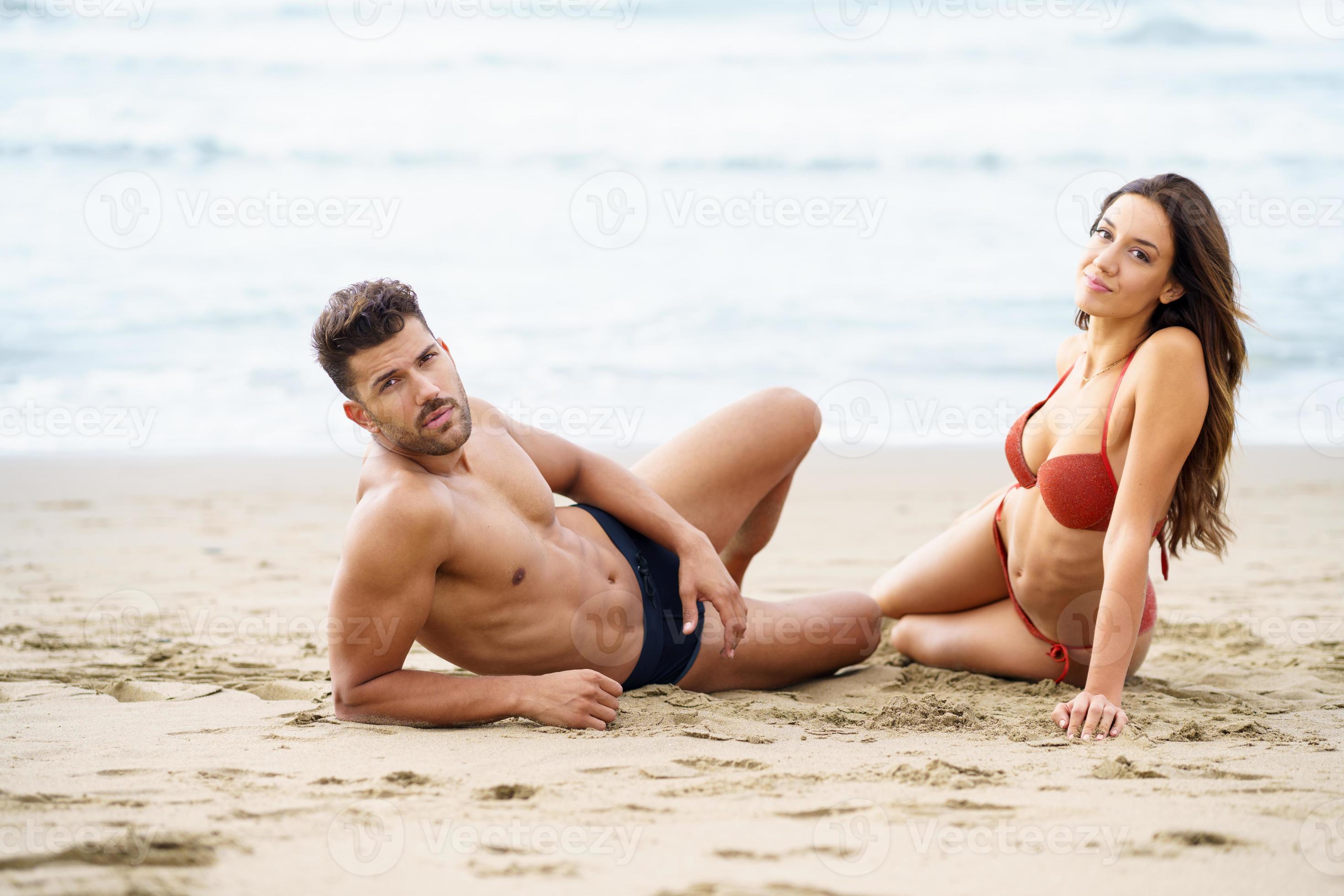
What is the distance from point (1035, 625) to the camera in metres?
3.66

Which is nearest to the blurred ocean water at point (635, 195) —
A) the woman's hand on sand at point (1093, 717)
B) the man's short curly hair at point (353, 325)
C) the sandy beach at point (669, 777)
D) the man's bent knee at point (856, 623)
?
the sandy beach at point (669, 777)

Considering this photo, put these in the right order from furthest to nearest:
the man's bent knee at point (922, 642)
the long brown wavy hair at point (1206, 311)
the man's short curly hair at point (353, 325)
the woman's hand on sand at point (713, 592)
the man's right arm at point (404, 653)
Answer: the man's bent knee at point (922, 642), the woman's hand on sand at point (713, 592), the long brown wavy hair at point (1206, 311), the man's short curly hair at point (353, 325), the man's right arm at point (404, 653)

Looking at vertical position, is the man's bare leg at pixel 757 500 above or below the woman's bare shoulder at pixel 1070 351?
below

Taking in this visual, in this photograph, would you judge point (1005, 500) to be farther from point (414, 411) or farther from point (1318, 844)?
point (414, 411)

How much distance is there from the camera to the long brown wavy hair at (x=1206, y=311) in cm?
301

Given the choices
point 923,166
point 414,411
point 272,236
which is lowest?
point 414,411

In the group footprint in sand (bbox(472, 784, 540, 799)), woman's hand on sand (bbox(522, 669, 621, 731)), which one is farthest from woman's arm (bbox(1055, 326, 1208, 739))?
footprint in sand (bbox(472, 784, 540, 799))

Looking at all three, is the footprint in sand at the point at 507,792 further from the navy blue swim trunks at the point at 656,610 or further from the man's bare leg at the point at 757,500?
the man's bare leg at the point at 757,500

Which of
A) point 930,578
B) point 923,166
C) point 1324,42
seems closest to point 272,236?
point 923,166

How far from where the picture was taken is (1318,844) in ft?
6.48

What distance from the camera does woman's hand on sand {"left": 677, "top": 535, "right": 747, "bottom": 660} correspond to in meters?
3.13

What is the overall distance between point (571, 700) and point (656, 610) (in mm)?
581

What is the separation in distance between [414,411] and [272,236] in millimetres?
14383

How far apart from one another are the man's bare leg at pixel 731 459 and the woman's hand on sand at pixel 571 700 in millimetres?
891
